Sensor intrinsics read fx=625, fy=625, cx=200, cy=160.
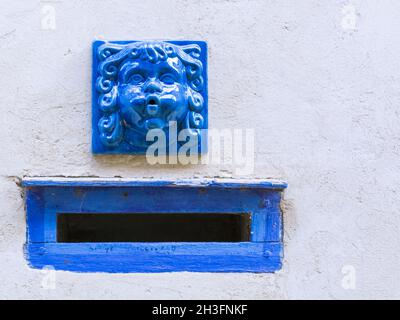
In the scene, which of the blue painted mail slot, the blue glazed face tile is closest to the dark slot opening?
the blue painted mail slot

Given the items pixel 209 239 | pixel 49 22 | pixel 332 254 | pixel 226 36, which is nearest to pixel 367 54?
pixel 226 36

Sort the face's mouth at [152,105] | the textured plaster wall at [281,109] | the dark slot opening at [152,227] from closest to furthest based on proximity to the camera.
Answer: the face's mouth at [152,105] < the textured plaster wall at [281,109] < the dark slot opening at [152,227]

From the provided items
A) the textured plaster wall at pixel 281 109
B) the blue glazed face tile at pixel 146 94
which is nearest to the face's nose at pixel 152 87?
the blue glazed face tile at pixel 146 94

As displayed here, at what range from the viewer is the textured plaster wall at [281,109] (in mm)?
2379

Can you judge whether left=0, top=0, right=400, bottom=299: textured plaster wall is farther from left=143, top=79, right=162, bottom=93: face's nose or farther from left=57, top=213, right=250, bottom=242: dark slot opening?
left=57, top=213, right=250, bottom=242: dark slot opening

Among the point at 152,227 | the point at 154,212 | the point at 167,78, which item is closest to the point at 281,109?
the point at 167,78

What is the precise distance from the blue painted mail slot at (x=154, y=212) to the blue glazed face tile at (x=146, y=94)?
0.16m

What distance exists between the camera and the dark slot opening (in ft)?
9.25

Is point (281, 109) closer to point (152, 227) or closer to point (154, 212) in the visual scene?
point (154, 212)

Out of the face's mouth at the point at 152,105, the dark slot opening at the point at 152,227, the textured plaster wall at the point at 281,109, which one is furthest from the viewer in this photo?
the dark slot opening at the point at 152,227

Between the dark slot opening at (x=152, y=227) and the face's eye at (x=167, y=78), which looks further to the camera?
the dark slot opening at (x=152, y=227)

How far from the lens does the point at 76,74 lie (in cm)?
240

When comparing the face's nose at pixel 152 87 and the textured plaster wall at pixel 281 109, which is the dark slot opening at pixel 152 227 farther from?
the face's nose at pixel 152 87

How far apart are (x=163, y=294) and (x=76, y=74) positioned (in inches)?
35.4
